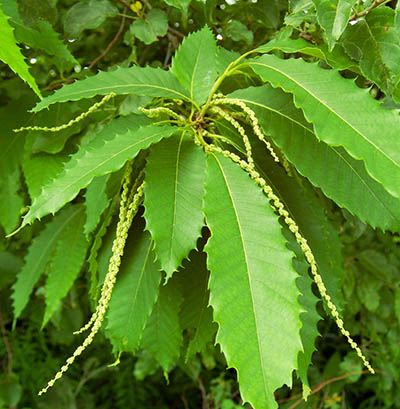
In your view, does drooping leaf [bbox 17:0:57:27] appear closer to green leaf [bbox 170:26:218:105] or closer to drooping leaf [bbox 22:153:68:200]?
drooping leaf [bbox 22:153:68:200]

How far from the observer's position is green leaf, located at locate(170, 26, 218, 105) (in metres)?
0.87

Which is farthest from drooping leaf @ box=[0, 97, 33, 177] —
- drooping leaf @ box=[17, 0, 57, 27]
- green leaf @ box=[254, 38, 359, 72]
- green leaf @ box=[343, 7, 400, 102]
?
green leaf @ box=[343, 7, 400, 102]

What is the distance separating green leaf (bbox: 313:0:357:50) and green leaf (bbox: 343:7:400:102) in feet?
0.31

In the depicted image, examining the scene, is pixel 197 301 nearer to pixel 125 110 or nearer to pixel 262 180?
pixel 262 180

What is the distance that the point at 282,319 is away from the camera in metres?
0.59

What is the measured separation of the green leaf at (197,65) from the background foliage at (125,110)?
20mm

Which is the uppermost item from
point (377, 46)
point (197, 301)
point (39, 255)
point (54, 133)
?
point (377, 46)

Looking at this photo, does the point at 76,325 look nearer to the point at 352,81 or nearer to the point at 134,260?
the point at 134,260

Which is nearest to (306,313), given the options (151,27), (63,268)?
(63,268)

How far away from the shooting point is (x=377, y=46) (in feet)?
2.77

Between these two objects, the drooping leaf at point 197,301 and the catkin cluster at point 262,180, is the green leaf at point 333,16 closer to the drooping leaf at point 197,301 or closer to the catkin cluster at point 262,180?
the catkin cluster at point 262,180

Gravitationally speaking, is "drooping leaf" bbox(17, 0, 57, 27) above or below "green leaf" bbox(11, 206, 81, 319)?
above

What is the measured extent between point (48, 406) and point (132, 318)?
2.54 metres

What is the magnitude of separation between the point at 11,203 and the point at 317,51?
0.89 metres
